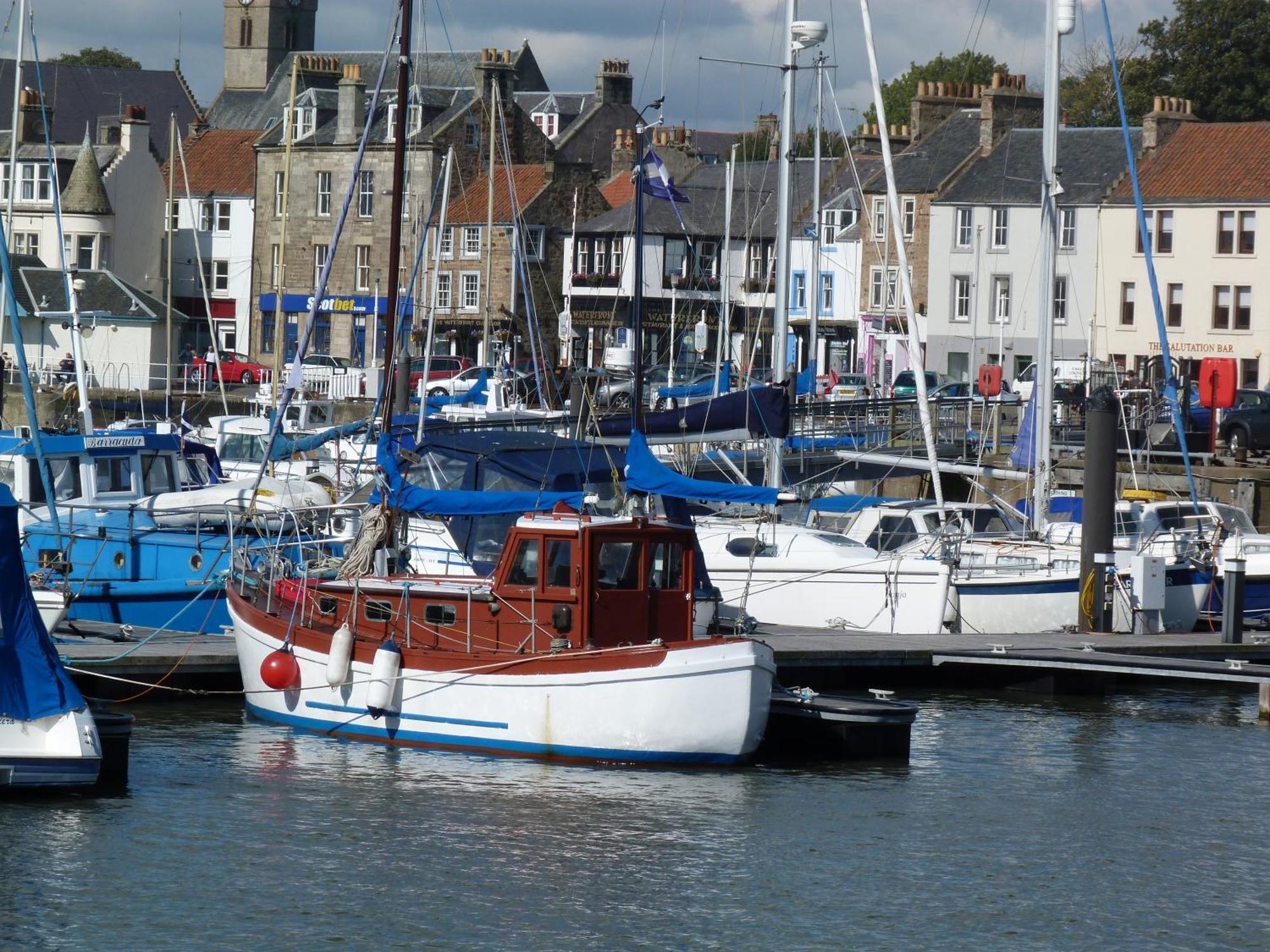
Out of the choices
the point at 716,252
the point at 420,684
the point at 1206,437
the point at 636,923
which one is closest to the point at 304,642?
the point at 420,684

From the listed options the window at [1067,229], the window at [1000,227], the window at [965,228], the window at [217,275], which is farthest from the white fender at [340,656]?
the window at [217,275]

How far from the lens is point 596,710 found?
63.9 ft

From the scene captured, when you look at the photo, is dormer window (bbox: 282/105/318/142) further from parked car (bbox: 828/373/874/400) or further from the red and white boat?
the red and white boat

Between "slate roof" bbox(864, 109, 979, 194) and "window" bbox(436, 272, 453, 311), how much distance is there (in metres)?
16.2

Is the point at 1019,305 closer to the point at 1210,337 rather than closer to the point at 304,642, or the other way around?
the point at 1210,337

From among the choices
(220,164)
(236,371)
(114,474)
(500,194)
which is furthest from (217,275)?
(114,474)

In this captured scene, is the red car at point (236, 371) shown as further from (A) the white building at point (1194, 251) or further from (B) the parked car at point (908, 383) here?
(A) the white building at point (1194, 251)

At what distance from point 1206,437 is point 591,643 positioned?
92.0ft

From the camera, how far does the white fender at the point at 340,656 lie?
20.6m

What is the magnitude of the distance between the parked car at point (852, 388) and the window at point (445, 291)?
18.4m

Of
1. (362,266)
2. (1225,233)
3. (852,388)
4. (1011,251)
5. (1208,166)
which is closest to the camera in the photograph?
(852,388)

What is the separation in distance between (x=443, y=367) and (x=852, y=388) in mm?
13953

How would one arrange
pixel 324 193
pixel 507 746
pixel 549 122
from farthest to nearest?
pixel 549 122, pixel 324 193, pixel 507 746

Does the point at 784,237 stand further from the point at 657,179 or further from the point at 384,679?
the point at 384,679
